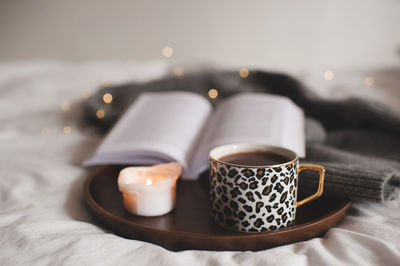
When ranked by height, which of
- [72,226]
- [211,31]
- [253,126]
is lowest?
[72,226]

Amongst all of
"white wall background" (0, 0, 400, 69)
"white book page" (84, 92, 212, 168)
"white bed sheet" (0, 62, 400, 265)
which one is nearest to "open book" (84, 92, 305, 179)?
"white book page" (84, 92, 212, 168)

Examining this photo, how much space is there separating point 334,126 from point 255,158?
0.53 meters

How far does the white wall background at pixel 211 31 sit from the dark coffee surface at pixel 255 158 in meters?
1.06

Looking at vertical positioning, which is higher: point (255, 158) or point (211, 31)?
point (211, 31)

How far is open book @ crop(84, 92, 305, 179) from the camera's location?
0.72 meters

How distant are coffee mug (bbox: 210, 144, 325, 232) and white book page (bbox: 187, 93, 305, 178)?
0.18m

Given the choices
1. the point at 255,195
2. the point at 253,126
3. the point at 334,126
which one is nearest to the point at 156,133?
the point at 253,126

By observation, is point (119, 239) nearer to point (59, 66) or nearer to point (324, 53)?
point (59, 66)

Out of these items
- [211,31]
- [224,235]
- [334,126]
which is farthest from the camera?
[211,31]

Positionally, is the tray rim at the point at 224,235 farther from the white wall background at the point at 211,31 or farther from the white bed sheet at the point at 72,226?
the white wall background at the point at 211,31

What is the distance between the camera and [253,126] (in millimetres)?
749

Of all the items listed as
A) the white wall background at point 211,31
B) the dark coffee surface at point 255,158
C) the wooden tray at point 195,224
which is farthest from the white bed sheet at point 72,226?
the white wall background at point 211,31

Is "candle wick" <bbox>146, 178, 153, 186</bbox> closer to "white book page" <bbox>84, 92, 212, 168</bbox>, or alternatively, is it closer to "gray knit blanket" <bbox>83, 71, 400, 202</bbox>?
"white book page" <bbox>84, 92, 212, 168</bbox>

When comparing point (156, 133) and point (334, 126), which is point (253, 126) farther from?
point (334, 126)
